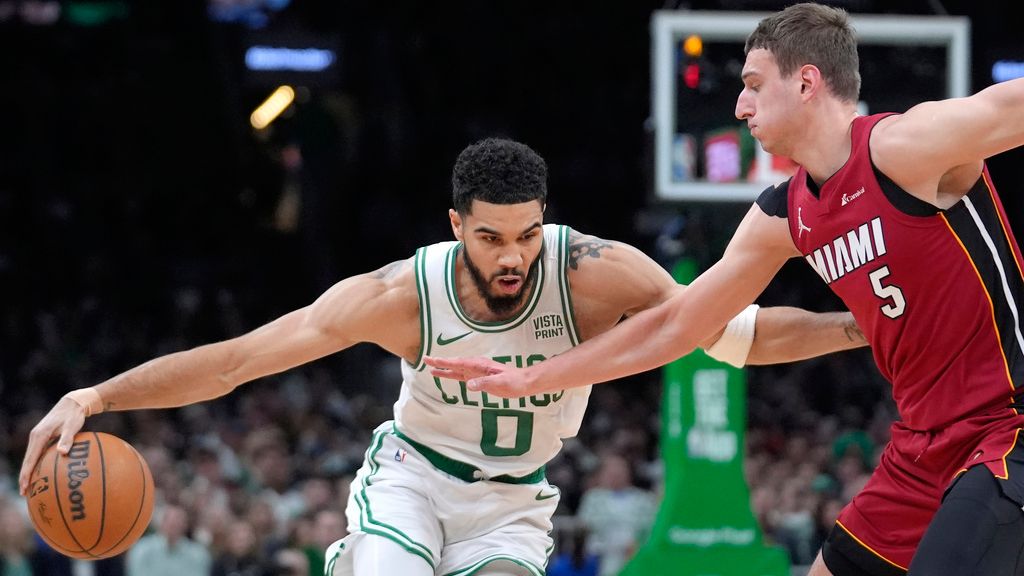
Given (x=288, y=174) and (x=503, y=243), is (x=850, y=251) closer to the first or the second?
(x=503, y=243)

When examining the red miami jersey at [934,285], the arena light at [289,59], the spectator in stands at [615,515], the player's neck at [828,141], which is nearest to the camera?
the red miami jersey at [934,285]

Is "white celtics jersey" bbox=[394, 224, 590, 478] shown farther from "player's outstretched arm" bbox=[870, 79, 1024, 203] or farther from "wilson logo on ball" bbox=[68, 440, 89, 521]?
"player's outstretched arm" bbox=[870, 79, 1024, 203]

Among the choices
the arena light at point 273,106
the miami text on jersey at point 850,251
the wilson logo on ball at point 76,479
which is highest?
the arena light at point 273,106

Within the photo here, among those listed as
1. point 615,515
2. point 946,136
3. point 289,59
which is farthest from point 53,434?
point 289,59

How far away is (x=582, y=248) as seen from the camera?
4.88 metres

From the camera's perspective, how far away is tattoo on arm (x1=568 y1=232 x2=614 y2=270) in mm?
4844

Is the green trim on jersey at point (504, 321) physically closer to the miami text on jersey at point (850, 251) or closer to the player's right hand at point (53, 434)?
the miami text on jersey at point (850, 251)

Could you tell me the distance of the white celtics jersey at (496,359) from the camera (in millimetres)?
4801

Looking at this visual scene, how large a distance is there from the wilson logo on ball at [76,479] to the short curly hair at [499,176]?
61.0 inches

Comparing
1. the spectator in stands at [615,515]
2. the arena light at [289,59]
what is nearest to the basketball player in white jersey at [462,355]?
the spectator in stands at [615,515]

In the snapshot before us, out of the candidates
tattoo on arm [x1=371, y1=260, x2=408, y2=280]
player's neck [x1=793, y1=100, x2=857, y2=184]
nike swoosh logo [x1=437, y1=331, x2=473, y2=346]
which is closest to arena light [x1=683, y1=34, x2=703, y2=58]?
tattoo on arm [x1=371, y1=260, x2=408, y2=280]

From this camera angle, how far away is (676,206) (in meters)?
8.96

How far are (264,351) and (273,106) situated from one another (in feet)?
48.7

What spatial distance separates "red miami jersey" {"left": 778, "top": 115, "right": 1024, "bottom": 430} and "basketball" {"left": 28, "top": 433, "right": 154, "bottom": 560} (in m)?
2.57
